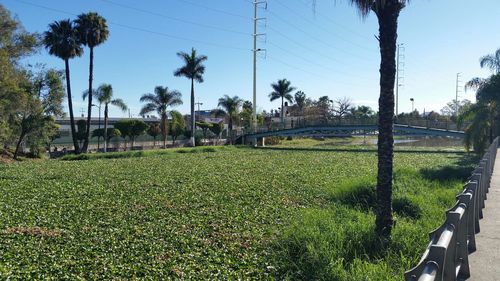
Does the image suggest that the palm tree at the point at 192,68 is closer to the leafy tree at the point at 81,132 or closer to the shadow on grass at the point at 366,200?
the leafy tree at the point at 81,132

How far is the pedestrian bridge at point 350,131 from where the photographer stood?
4738 cm

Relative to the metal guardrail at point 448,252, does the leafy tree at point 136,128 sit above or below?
above

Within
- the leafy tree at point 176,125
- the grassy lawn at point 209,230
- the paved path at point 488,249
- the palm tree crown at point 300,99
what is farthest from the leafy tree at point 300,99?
the paved path at point 488,249

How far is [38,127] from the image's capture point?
36.9m

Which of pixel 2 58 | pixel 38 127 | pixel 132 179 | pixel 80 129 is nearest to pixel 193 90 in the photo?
pixel 80 129

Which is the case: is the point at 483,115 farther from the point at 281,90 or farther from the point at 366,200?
the point at 281,90

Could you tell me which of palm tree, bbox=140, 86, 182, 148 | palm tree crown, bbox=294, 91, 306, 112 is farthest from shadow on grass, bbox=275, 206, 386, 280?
palm tree crown, bbox=294, 91, 306, 112

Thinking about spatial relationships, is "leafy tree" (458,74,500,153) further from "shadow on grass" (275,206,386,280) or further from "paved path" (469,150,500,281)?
"shadow on grass" (275,206,386,280)

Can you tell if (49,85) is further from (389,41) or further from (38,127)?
(389,41)

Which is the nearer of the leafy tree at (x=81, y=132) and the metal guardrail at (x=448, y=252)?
the metal guardrail at (x=448, y=252)

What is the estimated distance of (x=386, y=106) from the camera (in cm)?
790

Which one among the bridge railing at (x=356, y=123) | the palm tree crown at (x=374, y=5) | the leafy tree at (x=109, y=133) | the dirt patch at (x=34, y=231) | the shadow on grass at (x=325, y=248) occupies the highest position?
the palm tree crown at (x=374, y=5)

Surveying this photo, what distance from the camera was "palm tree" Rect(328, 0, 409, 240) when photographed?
25.9ft

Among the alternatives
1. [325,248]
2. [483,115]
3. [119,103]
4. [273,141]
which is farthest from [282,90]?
[325,248]
